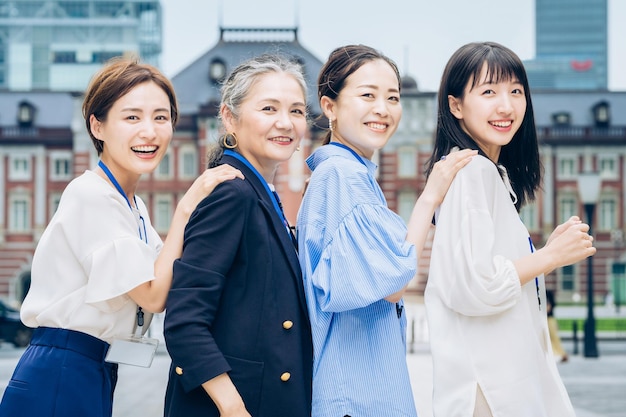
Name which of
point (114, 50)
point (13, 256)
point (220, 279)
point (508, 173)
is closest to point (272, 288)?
point (220, 279)

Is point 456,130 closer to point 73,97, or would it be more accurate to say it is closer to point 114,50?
point 73,97

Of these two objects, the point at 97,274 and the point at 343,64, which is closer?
the point at 97,274

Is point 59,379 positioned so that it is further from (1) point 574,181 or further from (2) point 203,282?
(1) point 574,181

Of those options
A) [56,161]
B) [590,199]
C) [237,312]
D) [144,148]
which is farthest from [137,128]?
[56,161]

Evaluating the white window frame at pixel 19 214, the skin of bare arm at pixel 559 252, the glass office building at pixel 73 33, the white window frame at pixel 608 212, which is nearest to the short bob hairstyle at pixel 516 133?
the skin of bare arm at pixel 559 252

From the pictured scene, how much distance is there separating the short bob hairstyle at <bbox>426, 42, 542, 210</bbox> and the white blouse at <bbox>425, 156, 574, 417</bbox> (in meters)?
0.20

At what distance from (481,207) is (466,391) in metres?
0.47

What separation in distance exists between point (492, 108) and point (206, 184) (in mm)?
837

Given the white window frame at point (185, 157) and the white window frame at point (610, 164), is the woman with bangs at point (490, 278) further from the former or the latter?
the white window frame at point (610, 164)

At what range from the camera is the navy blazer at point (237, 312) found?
200 centimetres

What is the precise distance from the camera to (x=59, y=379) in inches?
88.0

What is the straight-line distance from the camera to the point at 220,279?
2023 millimetres

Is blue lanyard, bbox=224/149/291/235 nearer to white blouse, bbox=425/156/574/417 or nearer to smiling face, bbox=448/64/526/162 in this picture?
white blouse, bbox=425/156/574/417

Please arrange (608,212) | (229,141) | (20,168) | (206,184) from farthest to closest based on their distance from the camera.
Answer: (608,212) < (20,168) < (229,141) < (206,184)
